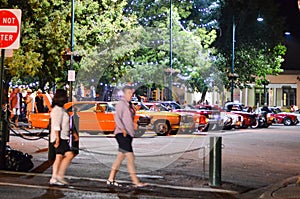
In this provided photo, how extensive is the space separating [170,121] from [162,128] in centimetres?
50

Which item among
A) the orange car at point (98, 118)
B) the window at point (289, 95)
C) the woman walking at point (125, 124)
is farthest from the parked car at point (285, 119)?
the woman walking at point (125, 124)

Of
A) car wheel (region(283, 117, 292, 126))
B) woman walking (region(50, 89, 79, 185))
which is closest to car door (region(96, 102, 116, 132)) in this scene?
woman walking (region(50, 89, 79, 185))

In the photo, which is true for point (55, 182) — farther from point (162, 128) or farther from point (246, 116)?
point (246, 116)

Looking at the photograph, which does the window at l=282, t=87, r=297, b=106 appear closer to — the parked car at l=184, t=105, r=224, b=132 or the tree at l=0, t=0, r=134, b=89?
the tree at l=0, t=0, r=134, b=89

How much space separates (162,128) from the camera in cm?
2336

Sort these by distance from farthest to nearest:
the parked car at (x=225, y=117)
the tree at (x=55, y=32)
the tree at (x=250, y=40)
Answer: the tree at (x=250, y=40)
the tree at (x=55, y=32)
the parked car at (x=225, y=117)

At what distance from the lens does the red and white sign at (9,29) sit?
1109 cm

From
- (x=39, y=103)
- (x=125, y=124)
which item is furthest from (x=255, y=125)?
(x=125, y=124)

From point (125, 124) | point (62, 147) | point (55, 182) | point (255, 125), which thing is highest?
point (125, 124)

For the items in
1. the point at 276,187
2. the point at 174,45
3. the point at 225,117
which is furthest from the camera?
A: the point at 174,45

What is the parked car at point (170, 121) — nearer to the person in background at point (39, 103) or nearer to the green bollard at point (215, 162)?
the person in background at point (39, 103)

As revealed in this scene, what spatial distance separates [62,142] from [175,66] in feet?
105

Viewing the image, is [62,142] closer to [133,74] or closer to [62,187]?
[62,187]

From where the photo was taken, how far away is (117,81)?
38.8 meters
